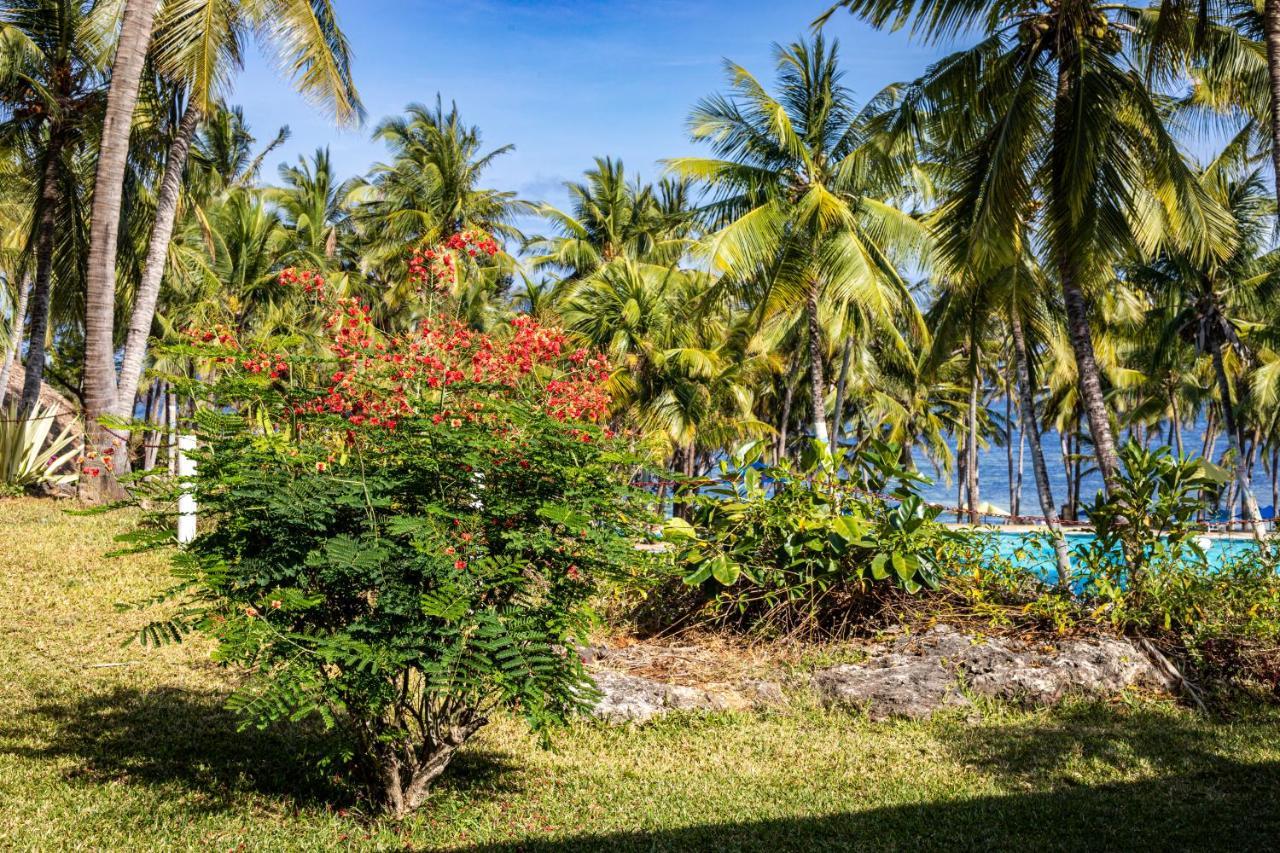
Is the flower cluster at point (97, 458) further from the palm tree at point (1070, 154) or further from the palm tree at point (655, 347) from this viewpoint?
the palm tree at point (655, 347)

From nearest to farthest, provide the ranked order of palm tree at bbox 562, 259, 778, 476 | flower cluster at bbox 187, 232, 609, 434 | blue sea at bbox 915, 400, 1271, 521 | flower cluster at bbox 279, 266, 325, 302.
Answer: flower cluster at bbox 187, 232, 609, 434
flower cluster at bbox 279, 266, 325, 302
palm tree at bbox 562, 259, 778, 476
blue sea at bbox 915, 400, 1271, 521

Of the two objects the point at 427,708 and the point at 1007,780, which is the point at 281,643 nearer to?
the point at 427,708

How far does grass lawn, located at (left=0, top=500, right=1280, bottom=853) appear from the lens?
425cm

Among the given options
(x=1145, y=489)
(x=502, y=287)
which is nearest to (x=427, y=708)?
(x=1145, y=489)

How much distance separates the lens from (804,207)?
1484cm

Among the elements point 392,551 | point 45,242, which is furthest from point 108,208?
point 392,551

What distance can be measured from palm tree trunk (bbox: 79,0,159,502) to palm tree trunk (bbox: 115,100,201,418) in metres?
0.30

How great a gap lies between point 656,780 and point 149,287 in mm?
11391

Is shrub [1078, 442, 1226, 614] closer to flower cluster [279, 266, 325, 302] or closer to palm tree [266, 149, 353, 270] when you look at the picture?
flower cluster [279, 266, 325, 302]

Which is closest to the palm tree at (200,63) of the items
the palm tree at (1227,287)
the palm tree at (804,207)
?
the palm tree at (804,207)

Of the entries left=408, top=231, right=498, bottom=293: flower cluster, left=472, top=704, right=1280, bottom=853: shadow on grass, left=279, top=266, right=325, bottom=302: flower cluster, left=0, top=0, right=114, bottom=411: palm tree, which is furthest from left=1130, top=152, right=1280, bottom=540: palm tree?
left=0, top=0, right=114, bottom=411: palm tree

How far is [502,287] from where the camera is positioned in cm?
4006

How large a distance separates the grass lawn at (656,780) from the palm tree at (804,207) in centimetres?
946

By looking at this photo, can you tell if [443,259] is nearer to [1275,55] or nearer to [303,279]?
[303,279]
